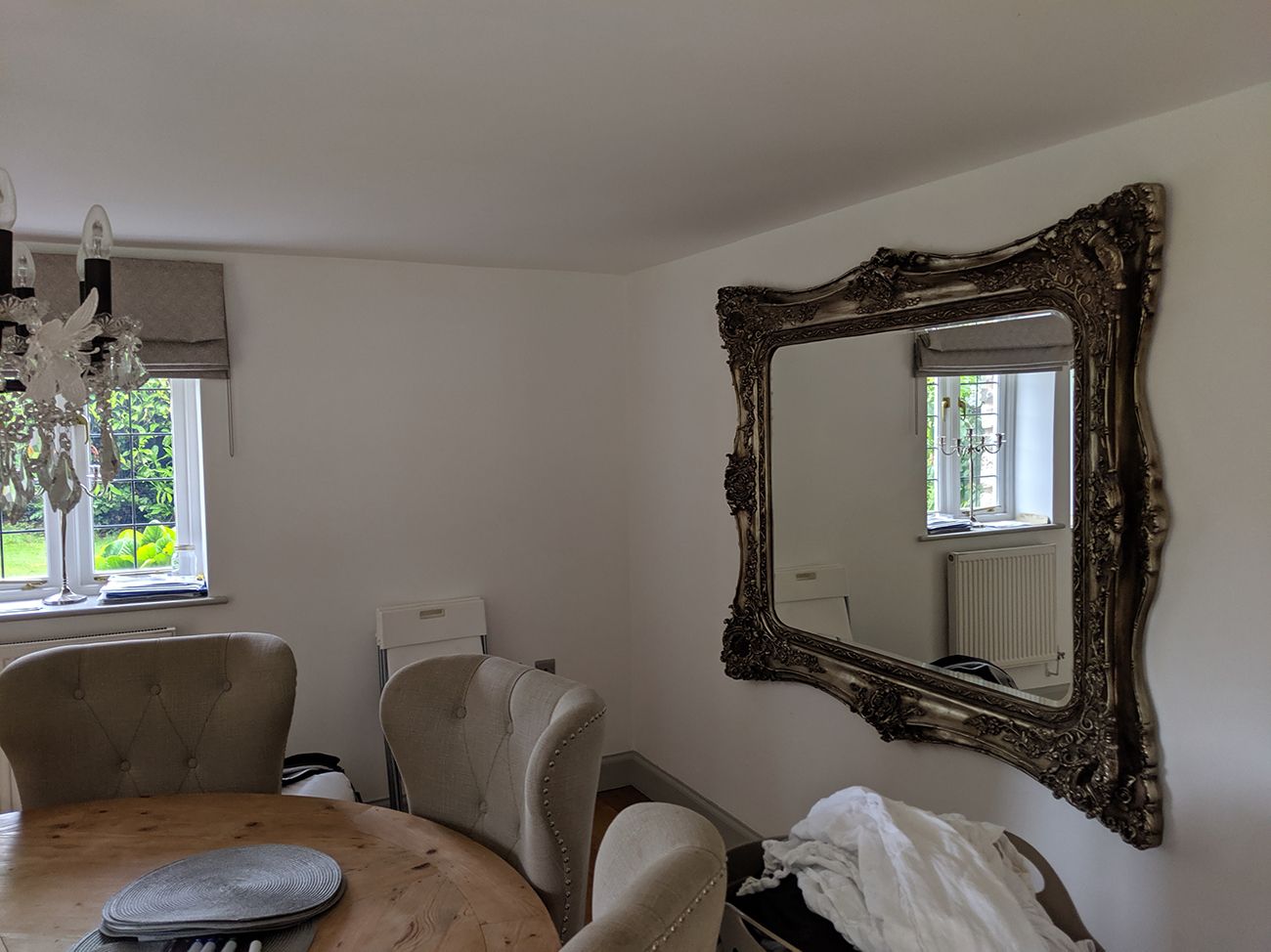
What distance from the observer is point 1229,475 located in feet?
6.22

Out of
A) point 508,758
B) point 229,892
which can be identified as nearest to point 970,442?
point 508,758

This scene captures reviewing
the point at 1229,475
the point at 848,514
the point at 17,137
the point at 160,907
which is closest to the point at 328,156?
the point at 17,137

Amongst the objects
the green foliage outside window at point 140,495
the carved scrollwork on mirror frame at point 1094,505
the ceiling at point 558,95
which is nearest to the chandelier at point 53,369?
the ceiling at point 558,95

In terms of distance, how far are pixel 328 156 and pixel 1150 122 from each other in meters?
1.87

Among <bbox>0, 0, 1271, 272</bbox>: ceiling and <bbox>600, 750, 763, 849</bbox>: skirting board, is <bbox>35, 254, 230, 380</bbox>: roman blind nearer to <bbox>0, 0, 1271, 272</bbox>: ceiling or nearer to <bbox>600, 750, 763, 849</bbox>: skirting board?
<bbox>0, 0, 1271, 272</bbox>: ceiling

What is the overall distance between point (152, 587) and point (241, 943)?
2286 mm

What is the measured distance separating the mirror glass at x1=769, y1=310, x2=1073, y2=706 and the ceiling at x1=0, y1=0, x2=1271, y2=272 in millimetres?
515

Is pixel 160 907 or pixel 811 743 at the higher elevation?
pixel 160 907

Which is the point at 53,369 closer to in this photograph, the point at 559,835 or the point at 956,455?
the point at 559,835

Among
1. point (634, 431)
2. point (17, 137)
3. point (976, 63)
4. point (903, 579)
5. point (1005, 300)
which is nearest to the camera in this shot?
point (976, 63)

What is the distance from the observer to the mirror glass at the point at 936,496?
7.42 ft

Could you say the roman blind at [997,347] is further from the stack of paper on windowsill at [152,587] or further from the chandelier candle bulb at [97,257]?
the stack of paper on windowsill at [152,587]

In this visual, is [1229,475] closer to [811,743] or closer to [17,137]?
[811,743]

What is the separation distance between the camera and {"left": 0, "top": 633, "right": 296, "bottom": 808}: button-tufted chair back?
2250 millimetres
